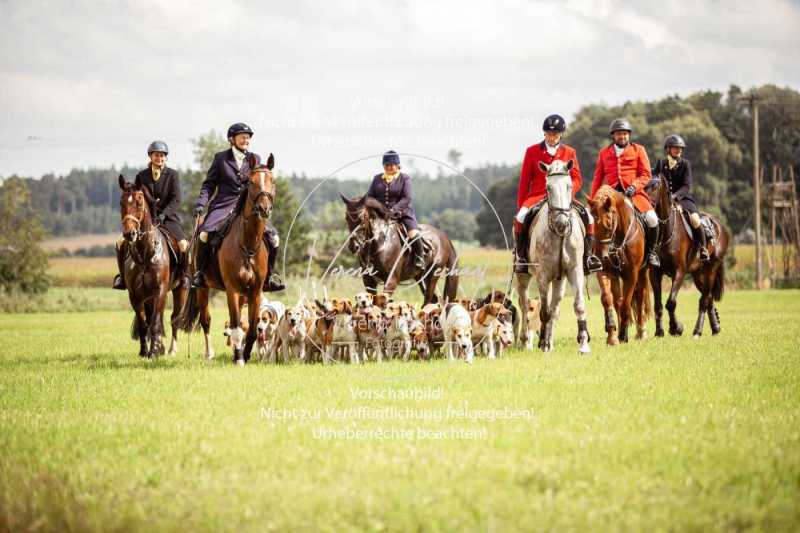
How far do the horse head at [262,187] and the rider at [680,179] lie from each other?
8.68 metres

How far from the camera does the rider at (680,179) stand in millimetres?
17328

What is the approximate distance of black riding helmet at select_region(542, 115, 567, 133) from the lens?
1411 cm

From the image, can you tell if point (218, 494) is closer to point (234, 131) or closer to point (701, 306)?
point (234, 131)

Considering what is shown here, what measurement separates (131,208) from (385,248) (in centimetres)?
429

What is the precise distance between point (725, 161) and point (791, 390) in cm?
5714

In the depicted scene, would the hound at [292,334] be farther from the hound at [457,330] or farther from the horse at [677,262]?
the horse at [677,262]

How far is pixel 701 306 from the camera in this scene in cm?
1747

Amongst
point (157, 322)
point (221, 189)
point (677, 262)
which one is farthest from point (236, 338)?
point (677, 262)

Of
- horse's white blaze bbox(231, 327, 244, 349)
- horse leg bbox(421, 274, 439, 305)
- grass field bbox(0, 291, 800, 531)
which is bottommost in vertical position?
grass field bbox(0, 291, 800, 531)

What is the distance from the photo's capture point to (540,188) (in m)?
Result: 14.6

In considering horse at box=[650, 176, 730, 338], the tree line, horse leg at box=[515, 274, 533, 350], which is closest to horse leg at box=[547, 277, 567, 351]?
horse leg at box=[515, 274, 533, 350]

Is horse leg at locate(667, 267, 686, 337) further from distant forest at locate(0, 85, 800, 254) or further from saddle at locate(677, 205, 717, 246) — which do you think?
distant forest at locate(0, 85, 800, 254)

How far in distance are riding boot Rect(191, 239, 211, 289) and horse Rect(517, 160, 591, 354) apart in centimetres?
545

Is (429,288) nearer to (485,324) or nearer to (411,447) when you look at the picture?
(485,324)
